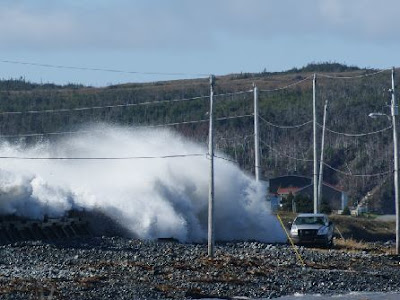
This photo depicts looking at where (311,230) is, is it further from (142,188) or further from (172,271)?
(172,271)

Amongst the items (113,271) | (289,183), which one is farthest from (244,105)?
(113,271)

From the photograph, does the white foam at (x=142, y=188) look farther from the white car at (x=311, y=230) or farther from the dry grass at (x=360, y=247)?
the white car at (x=311, y=230)

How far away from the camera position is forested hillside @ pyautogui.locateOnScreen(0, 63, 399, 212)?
118812mm

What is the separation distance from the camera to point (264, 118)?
5571 inches

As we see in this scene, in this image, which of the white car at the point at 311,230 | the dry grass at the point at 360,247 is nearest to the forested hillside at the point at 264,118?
the dry grass at the point at 360,247

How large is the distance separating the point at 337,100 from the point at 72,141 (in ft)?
269

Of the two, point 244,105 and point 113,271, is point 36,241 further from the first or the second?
point 244,105

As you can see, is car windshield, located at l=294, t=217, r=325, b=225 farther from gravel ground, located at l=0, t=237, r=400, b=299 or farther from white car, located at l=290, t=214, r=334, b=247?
gravel ground, located at l=0, t=237, r=400, b=299

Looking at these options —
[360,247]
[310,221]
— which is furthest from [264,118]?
[310,221]

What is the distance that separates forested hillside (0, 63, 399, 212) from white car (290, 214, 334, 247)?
124 feet

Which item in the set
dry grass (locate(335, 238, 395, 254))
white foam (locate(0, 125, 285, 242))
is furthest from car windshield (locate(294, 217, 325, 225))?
white foam (locate(0, 125, 285, 242))

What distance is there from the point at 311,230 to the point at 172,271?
1864 centimetres

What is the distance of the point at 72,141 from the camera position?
7375cm

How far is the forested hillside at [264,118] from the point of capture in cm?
11881
